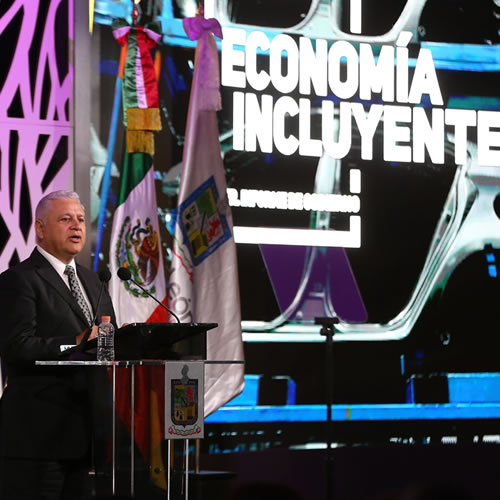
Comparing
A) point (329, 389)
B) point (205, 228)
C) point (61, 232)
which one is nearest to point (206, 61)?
point (205, 228)

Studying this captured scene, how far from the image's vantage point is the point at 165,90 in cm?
545

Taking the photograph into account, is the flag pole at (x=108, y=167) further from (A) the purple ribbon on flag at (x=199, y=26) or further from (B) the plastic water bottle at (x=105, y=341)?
(B) the plastic water bottle at (x=105, y=341)

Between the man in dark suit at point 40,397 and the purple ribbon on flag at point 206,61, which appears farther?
the purple ribbon on flag at point 206,61

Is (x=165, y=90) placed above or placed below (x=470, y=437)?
above

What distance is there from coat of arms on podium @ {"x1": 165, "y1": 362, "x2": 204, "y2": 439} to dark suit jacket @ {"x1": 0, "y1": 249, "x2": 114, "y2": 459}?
423 millimetres

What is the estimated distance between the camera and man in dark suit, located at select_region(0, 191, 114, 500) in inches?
121

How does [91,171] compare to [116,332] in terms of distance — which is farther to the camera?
[91,171]

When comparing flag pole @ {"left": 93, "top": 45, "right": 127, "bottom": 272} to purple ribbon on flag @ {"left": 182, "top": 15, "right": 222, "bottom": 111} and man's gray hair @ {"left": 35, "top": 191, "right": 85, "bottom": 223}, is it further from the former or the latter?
man's gray hair @ {"left": 35, "top": 191, "right": 85, "bottom": 223}

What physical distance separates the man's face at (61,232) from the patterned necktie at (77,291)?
0.16 feet

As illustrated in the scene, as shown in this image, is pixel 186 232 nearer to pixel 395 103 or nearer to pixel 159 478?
pixel 395 103

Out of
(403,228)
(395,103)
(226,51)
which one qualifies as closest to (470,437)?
(403,228)

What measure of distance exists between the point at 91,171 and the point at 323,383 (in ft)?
6.48

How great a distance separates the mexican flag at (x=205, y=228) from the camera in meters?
5.14

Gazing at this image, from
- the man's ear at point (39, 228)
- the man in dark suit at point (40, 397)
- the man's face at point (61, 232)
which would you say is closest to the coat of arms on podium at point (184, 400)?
the man in dark suit at point (40, 397)
